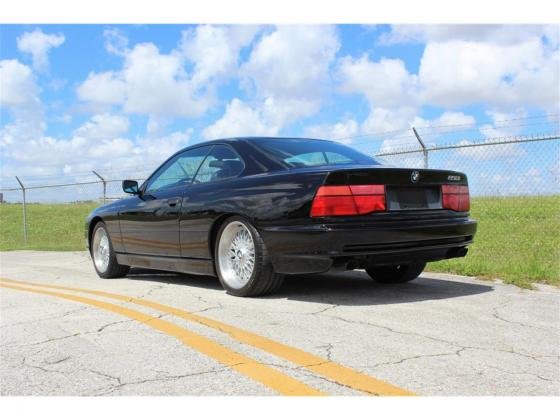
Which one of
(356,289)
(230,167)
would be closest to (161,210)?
(230,167)

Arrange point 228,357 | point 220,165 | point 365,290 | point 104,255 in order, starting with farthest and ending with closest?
point 104,255, point 220,165, point 365,290, point 228,357

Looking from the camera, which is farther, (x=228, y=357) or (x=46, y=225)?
(x=46, y=225)

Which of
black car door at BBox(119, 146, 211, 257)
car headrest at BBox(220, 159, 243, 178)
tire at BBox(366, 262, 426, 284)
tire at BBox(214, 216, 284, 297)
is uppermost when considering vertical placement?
car headrest at BBox(220, 159, 243, 178)

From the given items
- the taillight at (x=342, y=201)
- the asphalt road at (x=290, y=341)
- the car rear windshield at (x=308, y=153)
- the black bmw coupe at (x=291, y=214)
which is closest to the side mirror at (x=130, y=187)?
the black bmw coupe at (x=291, y=214)

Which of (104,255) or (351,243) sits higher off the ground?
(351,243)

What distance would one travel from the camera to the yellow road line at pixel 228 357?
9.39 ft

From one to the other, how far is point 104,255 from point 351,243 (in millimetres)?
4147

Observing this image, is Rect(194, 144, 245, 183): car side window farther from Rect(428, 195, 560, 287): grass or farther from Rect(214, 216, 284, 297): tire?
Rect(428, 195, 560, 287): grass

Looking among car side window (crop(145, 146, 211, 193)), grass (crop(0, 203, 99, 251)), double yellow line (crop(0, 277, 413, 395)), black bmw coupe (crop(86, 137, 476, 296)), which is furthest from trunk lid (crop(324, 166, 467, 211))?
grass (crop(0, 203, 99, 251))

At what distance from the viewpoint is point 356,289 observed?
5.76m

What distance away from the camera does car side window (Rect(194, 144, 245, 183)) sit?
→ 18.4 feet

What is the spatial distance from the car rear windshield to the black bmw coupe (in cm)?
1

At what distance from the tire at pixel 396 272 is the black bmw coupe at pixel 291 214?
12mm

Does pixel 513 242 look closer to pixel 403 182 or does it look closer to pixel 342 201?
pixel 403 182
